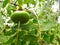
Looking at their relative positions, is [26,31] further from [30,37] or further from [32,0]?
[32,0]

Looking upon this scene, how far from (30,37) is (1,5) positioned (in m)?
0.27

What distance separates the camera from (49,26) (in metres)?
1.02

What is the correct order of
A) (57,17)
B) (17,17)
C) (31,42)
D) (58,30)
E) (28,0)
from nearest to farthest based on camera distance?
(17,17) → (31,42) → (28,0) → (58,30) → (57,17)

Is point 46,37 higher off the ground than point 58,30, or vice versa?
point 46,37

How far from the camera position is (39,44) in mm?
1048

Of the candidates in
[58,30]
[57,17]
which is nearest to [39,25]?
[58,30]

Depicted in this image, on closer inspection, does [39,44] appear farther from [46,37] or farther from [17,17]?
[17,17]

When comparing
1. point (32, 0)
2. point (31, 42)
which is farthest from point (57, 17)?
point (31, 42)

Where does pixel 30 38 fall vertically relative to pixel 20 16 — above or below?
below

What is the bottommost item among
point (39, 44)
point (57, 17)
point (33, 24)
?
point (57, 17)

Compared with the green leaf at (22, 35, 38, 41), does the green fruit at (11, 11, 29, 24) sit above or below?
above

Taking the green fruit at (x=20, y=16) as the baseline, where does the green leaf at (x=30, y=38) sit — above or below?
below

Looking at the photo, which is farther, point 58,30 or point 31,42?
point 58,30

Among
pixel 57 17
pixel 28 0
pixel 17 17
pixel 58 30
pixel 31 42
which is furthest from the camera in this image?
pixel 57 17
